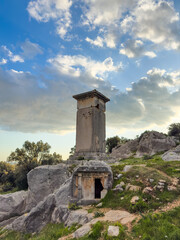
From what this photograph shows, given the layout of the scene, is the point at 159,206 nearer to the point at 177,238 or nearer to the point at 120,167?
the point at 177,238

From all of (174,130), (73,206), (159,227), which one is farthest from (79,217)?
(174,130)

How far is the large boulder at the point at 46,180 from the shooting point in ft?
54.1

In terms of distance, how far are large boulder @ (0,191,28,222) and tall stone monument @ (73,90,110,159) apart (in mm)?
7439

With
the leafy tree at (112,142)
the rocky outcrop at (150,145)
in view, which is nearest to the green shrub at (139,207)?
the rocky outcrop at (150,145)

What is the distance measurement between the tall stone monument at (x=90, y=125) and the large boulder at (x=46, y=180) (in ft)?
9.08

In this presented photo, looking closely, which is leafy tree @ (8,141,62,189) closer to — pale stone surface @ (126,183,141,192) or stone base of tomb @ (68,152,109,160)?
stone base of tomb @ (68,152,109,160)

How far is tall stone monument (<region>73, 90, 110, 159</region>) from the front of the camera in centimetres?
1850

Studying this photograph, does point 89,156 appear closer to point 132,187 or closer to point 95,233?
point 132,187

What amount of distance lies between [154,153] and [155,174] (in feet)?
46.3

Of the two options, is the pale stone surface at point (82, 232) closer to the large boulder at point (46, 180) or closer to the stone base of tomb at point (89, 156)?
the large boulder at point (46, 180)

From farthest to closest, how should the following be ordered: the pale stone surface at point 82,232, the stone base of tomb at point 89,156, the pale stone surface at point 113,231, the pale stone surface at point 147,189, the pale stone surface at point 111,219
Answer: the stone base of tomb at point 89,156 → the pale stone surface at point 147,189 → the pale stone surface at point 111,219 → the pale stone surface at point 82,232 → the pale stone surface at point 113,231

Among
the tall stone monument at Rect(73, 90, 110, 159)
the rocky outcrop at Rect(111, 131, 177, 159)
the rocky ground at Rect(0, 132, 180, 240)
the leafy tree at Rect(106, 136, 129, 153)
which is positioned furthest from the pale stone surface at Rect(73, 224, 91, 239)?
the leafy tree at Rect(106, 136, 129, 153)

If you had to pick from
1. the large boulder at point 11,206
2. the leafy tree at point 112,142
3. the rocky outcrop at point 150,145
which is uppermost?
the leafy tree at point 112,142

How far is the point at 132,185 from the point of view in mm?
10859
